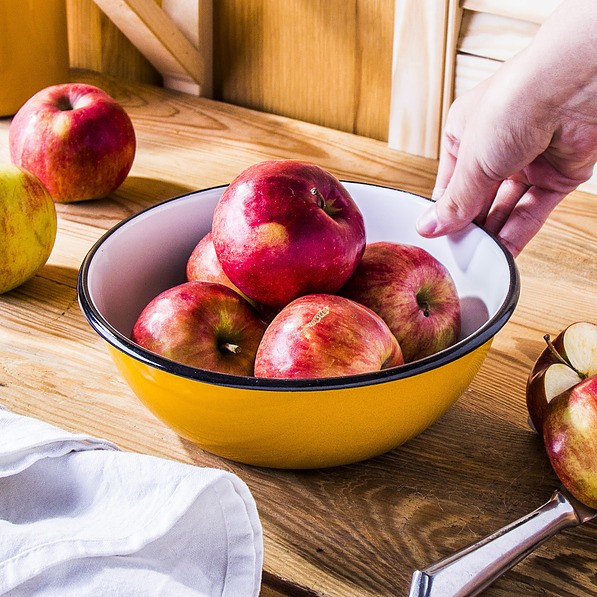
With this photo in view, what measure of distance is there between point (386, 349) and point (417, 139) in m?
0.71

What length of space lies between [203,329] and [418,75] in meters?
0.71

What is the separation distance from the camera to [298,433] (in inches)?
20.6

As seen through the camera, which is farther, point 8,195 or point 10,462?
point 8,195

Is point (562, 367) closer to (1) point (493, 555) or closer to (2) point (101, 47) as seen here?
(1) point (493, 555)

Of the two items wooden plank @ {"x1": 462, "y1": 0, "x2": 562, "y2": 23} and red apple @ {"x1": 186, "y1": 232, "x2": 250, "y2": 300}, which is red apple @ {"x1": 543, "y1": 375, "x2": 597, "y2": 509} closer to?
red apple @ {"x1": 186, "y1": 232, "x2": 250, "y2": 300}

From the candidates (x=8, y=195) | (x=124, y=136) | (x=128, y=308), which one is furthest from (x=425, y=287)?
(x=124, y=136)

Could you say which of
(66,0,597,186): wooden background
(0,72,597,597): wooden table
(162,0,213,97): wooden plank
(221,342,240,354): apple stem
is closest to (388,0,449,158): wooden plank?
(66,0,597,186): wooden background

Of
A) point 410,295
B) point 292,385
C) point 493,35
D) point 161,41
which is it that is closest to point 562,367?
point 410,295

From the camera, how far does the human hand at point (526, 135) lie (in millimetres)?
572

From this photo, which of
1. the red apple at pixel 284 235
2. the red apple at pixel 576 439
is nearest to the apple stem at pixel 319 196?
the red apple at pixel 284 235

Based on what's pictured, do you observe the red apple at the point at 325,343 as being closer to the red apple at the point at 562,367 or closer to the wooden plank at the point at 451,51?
the red apple at the point at 562,367

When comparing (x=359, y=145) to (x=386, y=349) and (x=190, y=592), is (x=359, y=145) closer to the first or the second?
(x=386, y=349)

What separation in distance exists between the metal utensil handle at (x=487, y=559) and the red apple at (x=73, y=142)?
0.68 meters

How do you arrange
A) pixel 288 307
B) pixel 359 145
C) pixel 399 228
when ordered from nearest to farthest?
pixel 288 307 < pixel 399 228 < pixel 359 145
